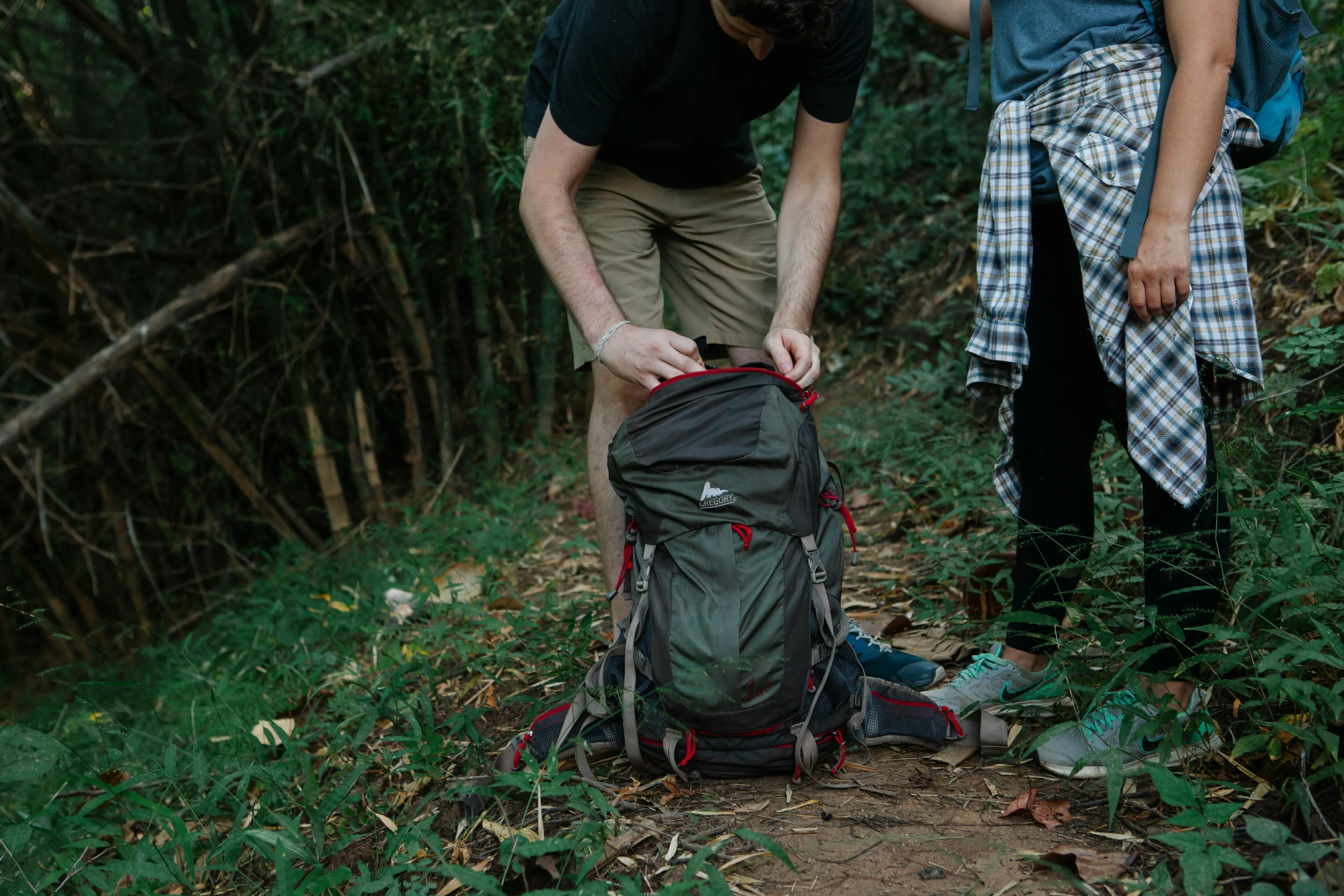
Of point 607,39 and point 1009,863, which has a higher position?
point 607,39

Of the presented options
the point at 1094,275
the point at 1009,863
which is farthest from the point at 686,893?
the point at 1094,275

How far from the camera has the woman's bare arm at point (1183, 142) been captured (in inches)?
62.6

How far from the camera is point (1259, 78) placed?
1.69 m

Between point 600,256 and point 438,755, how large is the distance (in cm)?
127

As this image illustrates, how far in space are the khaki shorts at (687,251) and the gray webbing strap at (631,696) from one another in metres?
0.75

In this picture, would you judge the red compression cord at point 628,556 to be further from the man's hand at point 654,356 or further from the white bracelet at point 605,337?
the white bracelet at point 605,337

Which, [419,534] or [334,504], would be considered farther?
[334,504]

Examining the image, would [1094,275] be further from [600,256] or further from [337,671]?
[337,671]

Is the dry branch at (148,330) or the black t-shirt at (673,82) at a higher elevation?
the black t-shirt at (673,82)

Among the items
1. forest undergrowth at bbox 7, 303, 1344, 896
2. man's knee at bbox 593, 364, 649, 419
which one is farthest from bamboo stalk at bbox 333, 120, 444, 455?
man's knee at bbox 593, 364, 649, 419

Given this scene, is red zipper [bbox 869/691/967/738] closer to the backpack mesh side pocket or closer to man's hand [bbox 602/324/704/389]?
the backpack mesh side pocket

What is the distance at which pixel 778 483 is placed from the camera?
A: 185 centimetres

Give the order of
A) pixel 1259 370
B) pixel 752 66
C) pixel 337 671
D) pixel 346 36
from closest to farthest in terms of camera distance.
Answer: pixel 1259 370, pixel 752 66, pixel 337 671, pixel 346 36

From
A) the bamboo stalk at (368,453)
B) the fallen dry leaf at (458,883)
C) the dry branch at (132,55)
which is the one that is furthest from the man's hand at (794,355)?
the dry branch at (132,55)
